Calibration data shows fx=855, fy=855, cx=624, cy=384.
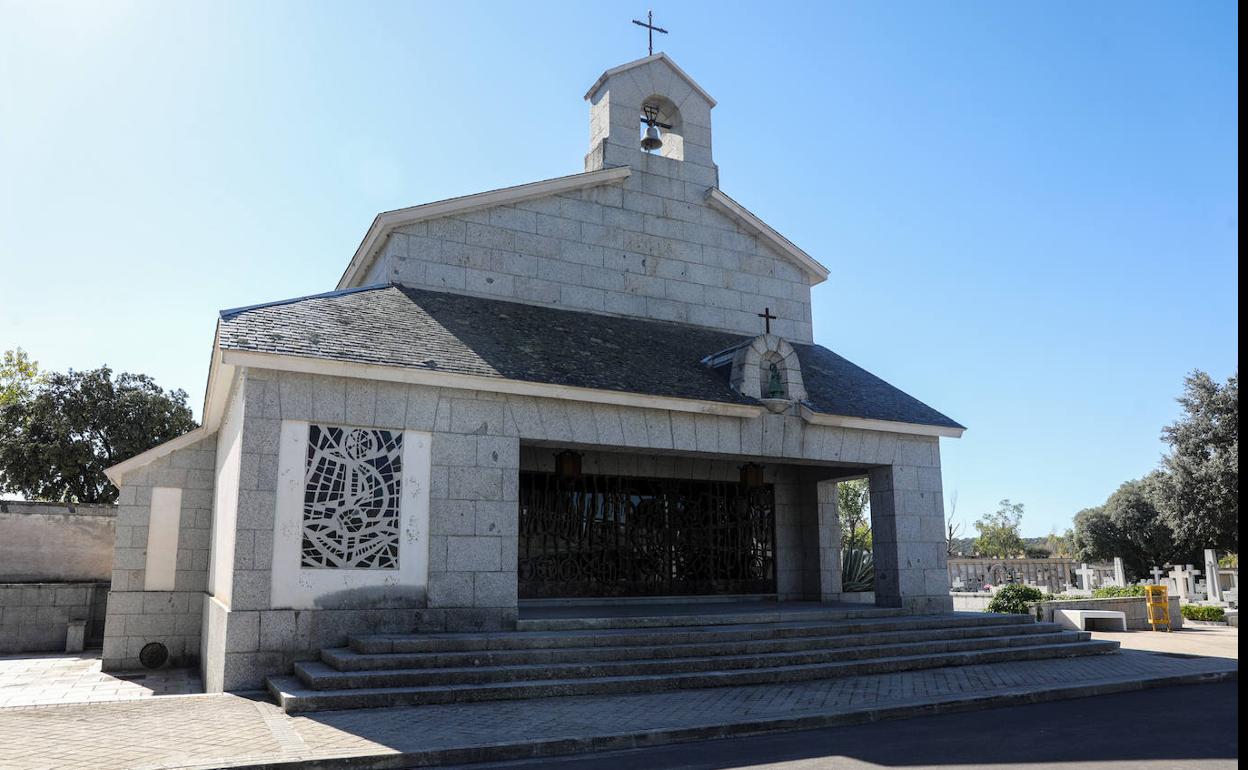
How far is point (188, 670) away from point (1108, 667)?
13628 millimetres

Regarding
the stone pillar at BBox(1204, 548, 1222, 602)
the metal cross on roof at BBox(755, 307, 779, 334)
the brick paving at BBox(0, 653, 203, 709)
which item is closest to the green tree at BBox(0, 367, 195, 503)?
the brick paving at BBox(0, 653, 203, 709)

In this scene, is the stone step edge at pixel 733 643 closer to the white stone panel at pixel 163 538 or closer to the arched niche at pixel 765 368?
the arched niche at pixel 765 368

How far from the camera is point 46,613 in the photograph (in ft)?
52.8

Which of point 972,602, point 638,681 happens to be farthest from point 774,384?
point 972,602

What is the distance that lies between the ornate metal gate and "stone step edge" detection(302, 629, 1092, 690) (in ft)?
13.8

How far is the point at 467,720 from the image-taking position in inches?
312

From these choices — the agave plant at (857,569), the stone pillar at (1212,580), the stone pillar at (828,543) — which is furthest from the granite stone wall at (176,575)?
the stone pillar at (1212,580)

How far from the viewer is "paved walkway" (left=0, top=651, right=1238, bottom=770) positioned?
6.57 metres

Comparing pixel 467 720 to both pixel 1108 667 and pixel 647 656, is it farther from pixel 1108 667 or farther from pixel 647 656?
pixel 1108 667

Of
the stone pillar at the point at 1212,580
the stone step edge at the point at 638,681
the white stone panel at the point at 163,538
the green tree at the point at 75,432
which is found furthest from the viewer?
the green tree at the point at 75,432

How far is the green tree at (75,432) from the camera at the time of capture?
28.1 meters

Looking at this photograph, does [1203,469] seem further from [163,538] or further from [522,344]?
[163,538]

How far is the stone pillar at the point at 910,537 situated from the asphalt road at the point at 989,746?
4.80 m

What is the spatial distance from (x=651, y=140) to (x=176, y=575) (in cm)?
1147
